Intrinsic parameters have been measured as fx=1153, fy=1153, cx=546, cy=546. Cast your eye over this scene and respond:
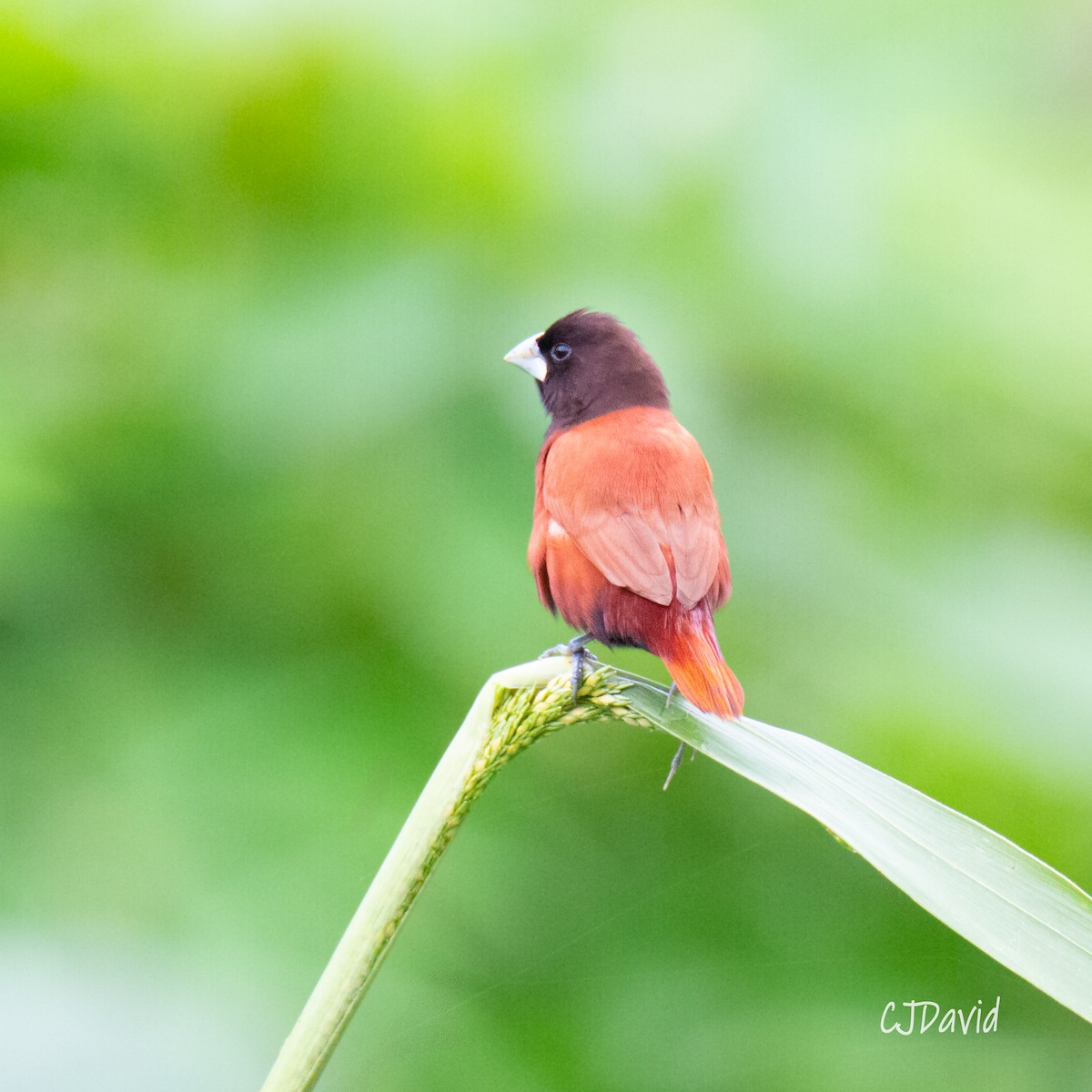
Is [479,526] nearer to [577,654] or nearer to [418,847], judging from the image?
[577,654]

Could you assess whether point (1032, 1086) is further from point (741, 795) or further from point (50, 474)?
point (50, 474)

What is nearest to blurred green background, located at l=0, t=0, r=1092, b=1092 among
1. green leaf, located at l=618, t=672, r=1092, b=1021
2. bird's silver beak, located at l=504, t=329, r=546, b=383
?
bird's silver beak, located at l=504, t=329, r=546, b=383

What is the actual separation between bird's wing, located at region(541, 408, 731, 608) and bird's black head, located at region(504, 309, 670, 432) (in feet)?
0.86

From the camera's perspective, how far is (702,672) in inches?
56.5

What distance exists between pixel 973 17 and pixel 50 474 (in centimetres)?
289

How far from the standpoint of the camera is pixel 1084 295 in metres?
3.07

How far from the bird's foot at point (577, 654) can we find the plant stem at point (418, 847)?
23 mm

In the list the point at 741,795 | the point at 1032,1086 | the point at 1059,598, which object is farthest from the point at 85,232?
the point at 1032,1086

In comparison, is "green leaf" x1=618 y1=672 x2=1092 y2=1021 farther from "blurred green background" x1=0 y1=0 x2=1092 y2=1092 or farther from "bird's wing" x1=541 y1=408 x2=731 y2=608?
"blurred green background" x1=0 y1=0 x2=1092 y2=1092

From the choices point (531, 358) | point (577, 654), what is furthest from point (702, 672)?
point (531, 358)

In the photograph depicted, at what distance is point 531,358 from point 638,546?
82 centimetres

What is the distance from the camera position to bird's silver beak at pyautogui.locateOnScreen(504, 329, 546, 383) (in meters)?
2.27

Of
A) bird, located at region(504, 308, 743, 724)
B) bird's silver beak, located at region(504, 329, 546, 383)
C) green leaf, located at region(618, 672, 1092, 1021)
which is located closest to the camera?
green leaf, located at region(618, 672, 1092, 1021)
